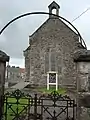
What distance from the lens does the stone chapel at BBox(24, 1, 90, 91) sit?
28531mm

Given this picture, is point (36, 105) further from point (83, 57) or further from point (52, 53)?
point (52, 53)

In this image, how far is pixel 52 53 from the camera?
28844mm

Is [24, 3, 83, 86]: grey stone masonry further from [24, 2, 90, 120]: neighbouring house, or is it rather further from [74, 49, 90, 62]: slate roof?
[74, 49, 90, 62]: slate roof

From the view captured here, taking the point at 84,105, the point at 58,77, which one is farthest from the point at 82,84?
the point at 58,77

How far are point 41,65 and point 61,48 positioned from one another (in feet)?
9.73

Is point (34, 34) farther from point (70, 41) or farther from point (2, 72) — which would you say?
point (2, 72)

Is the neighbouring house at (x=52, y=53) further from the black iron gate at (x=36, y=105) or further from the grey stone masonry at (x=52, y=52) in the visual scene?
the black iron gate at (x=36, y=105)

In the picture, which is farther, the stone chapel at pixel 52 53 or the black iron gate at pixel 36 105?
the stone chapel at pixel 52 53

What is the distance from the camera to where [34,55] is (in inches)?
1148

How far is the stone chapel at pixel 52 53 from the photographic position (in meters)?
28.5

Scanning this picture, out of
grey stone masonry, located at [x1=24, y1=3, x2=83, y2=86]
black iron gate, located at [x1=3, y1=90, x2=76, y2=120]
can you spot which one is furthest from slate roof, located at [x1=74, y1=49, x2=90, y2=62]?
grey stone masonry, located at [x1=24, y1=3, x2=83, y2=86]

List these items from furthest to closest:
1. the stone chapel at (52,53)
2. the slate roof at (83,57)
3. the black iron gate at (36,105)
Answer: the stone chapel at (52,53) < the black iron gate at (36,105) < the slate roof at (83,57)

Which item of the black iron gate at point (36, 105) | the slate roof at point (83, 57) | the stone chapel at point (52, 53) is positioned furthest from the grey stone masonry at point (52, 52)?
the slate roof at point (83, 57)

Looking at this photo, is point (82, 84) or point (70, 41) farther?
point (70, 41)
